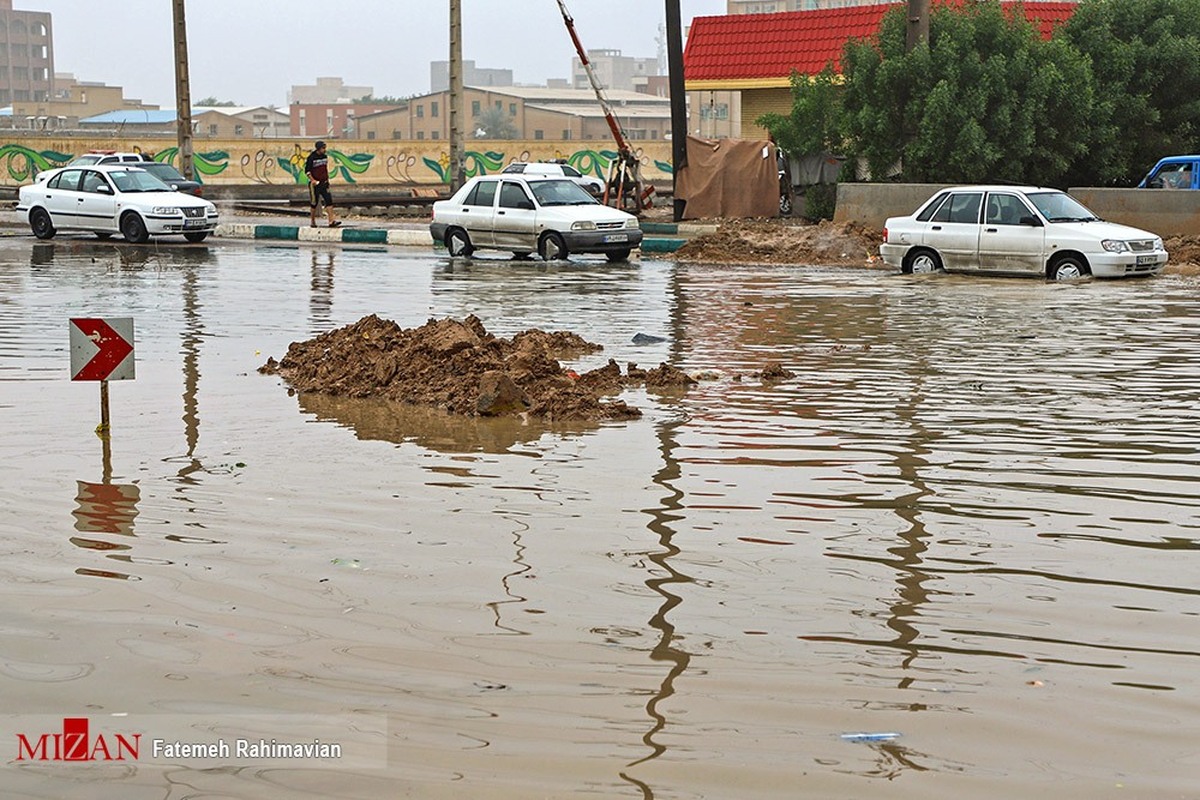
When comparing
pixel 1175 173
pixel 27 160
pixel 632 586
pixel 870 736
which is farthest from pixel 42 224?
pixel 870 736

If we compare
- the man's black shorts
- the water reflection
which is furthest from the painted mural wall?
the water reflection

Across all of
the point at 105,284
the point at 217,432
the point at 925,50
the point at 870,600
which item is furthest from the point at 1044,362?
the point at 925,50

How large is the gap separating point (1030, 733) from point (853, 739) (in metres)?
0.50

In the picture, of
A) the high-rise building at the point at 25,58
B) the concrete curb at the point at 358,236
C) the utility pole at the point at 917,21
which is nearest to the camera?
the utility pole at the point at 917,21

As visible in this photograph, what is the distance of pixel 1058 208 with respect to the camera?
864 inches

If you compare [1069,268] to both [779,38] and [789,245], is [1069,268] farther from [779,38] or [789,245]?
[779,38]

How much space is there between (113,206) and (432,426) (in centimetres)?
2348

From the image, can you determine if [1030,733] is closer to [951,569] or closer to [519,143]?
[951,569]

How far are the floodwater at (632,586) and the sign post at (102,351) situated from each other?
16.5 inches

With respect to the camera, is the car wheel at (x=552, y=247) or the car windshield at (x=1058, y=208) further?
the car wheel at (x=552, y=247)

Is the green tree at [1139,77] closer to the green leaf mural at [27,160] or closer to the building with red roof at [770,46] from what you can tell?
the building with red roof at [770,46]

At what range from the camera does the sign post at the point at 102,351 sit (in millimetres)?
9492

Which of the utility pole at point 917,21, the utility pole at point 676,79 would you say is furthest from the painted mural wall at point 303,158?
the utility pole at point 917,21

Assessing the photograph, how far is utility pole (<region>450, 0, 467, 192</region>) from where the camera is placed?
38.0 meters
